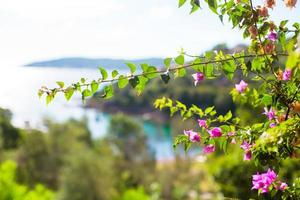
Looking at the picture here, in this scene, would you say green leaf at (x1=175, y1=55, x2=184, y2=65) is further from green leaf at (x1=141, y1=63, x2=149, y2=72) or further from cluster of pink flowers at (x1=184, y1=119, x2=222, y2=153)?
cluster of pink flowers at (x1=184, y1=119, x2=222, y2=153)

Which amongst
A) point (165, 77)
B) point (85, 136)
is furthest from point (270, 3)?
point (85, 136)

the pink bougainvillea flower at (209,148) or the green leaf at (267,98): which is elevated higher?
the green leaf at (267,98)

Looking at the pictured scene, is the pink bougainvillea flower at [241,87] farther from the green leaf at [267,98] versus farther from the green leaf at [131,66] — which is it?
the green leaf at [131,66]

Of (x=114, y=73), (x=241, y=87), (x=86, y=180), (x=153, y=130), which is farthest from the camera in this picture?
(x=153, y=130)

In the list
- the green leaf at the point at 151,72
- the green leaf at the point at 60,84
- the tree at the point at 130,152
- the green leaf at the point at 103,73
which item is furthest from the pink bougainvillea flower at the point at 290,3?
the tree at the point at 130,152

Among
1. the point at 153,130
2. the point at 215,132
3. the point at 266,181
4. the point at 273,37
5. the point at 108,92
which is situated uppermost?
the point at 273,37

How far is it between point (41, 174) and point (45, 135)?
146cm

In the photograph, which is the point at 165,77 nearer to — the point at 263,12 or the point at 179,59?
the point at 179,59

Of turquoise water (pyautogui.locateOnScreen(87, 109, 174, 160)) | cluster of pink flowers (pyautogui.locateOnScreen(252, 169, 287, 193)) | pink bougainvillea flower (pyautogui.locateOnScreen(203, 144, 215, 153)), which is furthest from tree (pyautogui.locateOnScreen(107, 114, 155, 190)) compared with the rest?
cluster of pink flowers (pyautogui.locateOnScreen(252, 169, 287, 193))

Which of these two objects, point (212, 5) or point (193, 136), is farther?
point (193, 136)

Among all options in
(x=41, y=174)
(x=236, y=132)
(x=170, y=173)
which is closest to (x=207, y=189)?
(x=170, y=173)

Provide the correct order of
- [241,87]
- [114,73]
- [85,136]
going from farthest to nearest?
[85,136] < [241,87] < [114,73]

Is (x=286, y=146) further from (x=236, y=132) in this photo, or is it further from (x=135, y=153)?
(x=135, y=153)

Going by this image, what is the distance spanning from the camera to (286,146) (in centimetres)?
108
